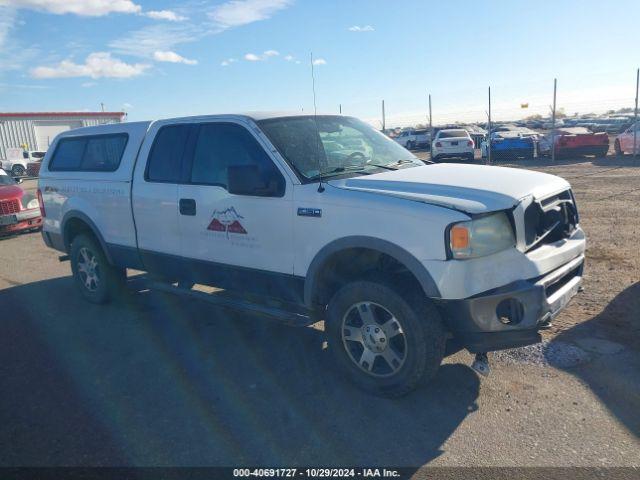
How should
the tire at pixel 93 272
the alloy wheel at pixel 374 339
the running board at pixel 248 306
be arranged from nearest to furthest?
the alloy wheel at pixel 374 339
the running board at pixel 248 306
the tire at pixel 93 272

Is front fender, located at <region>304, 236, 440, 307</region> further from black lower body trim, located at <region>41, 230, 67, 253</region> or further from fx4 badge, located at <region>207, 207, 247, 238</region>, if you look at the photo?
black lower body trim, located at <region>41, 230, 67, 253</region>

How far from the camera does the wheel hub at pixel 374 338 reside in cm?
379

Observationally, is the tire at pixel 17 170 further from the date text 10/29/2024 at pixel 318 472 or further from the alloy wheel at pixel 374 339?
the date text 10/29/2024 at pixel 318 472

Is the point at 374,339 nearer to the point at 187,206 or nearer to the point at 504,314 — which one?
the point at 504,314

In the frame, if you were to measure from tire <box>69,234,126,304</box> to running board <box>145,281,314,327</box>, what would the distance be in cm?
92

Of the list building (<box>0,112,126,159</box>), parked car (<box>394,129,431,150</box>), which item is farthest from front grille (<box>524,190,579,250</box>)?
building (<box>0,112,126,159</box>)

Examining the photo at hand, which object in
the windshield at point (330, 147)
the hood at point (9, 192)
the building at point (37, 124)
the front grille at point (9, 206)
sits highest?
the building at point (37, 124)

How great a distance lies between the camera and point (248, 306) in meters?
4.53

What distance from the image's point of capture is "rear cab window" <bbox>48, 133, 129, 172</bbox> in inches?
228

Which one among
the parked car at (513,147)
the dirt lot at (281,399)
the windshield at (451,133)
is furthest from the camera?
the windshield at (451,133)

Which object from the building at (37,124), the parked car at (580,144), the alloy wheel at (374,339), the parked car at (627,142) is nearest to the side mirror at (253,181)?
the alloy wheel at (374,339)

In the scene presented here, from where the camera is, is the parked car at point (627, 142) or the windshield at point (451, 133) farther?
the windshield at point (451, 133)

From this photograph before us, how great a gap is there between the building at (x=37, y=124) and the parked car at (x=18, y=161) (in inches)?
214

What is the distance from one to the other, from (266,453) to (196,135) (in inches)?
116
